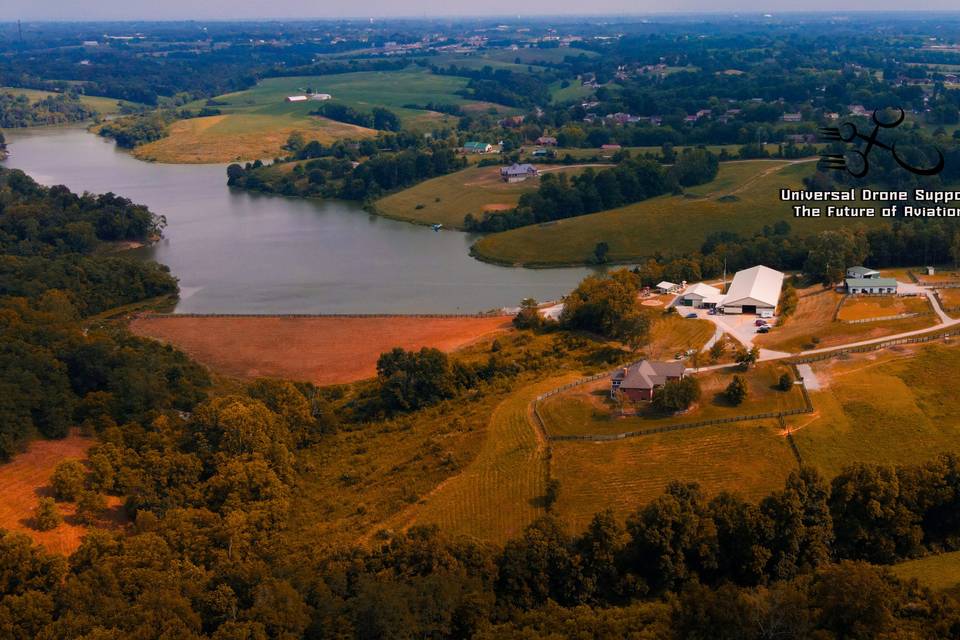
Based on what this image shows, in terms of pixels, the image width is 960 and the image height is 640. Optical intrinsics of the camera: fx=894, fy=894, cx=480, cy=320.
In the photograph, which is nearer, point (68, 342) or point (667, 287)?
point (68, 342)

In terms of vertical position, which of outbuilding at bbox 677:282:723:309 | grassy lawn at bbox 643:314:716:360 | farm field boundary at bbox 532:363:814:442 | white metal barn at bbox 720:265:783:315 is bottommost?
farm field boundary at bbox 532:363:814:442

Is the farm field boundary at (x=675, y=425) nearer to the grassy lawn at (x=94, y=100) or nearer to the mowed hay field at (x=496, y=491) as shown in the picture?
the mowed hay field at (x=496, y=491)

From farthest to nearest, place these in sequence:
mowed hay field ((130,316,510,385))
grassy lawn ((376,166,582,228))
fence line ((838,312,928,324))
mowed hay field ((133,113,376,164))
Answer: mowed hay field ((133,113,376,164)), grassy lawn ((376,166,582,228)), mowed hay field ((130,316,510,385)), fence line ((838,312,928,324))

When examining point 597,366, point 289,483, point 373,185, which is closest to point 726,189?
point 373,185

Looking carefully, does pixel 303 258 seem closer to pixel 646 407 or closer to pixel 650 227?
pixel 650 227

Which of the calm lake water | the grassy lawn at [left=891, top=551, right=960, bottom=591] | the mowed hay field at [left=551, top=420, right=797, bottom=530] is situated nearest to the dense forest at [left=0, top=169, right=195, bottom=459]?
the calm lake water

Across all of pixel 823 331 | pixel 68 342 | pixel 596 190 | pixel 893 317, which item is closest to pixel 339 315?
pixel 68 342

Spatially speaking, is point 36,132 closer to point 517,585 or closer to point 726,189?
point 726,189

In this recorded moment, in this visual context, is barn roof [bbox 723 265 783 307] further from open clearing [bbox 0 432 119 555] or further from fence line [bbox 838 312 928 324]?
open clearing [bbox 0 432 119 555]
